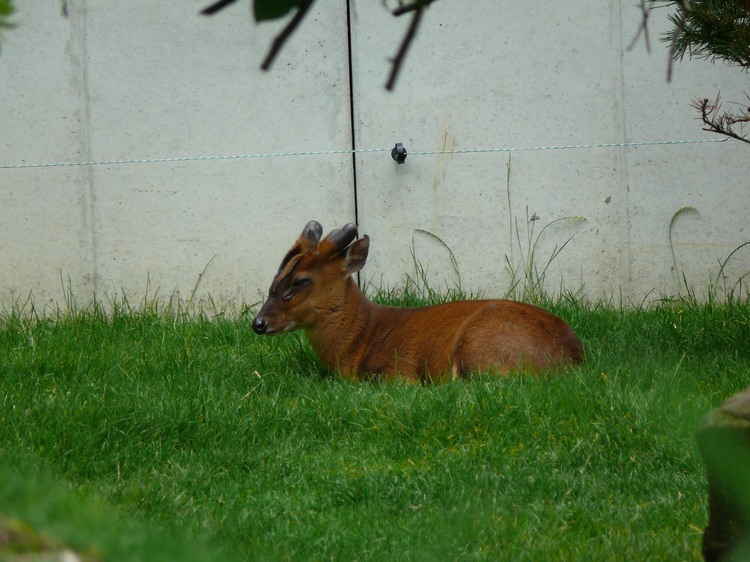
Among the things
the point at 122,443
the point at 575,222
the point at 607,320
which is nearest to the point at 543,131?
the point at 575,222

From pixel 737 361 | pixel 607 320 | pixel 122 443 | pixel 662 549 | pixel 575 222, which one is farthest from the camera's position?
pixel 575 222

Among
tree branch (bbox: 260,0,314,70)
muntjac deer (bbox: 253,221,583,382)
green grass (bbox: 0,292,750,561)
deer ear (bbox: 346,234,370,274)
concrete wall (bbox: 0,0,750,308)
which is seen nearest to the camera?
tree branch (bbox: 260,0,314,70)

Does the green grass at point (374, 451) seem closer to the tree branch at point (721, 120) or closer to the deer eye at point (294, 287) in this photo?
the deer eye at point (294, 287)

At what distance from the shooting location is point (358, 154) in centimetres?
820

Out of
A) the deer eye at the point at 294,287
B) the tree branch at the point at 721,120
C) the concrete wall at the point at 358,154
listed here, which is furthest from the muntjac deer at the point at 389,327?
the concrete wall at the point at 358,154

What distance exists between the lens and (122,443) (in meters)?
4.48

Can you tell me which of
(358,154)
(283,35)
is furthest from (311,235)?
(283,35)

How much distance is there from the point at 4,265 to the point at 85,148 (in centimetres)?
107

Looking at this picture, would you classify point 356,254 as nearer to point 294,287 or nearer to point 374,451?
point 294,287

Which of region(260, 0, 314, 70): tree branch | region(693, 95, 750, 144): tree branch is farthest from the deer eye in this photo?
region(260, 0, 314, 70): tree branch

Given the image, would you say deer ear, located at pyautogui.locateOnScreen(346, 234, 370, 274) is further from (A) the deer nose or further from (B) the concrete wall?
(B) the concrete wall

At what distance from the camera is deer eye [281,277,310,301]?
6.22 metres

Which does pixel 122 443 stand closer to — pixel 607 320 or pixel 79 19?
pixel 607 320

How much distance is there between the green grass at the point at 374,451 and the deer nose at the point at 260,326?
0.54 feet
